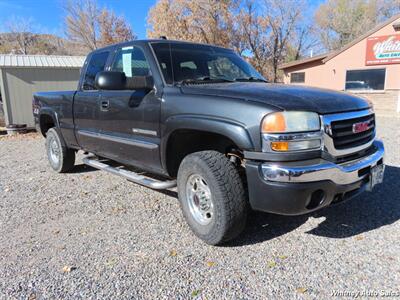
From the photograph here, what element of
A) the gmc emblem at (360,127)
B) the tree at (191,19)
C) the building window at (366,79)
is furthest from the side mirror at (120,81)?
the tree at (191,19)

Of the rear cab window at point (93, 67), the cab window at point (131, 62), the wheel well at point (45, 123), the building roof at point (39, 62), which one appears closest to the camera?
the cab window at point (131, 62)

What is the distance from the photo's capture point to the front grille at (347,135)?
2.79m

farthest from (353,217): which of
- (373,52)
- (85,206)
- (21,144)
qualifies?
(373,52)

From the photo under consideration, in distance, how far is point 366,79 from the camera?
16.8 meters

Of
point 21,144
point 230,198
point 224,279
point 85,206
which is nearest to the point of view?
point 224,279

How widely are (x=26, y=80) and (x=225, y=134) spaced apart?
12.0 metres

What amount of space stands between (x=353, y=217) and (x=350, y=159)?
115 cm

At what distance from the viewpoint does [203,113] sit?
3008 mm

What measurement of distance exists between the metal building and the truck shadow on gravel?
11445 mm

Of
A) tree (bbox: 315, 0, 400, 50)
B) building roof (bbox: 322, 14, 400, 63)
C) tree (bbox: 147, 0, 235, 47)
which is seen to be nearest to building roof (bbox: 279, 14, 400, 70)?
building roof (bbox: 322, 14, 400, 63)

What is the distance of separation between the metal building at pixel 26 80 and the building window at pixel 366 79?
13.2 meters

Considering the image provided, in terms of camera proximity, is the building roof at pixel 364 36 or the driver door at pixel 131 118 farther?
the building roof at pixel 364 36

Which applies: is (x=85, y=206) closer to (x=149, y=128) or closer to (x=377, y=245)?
(x=149, y=128)

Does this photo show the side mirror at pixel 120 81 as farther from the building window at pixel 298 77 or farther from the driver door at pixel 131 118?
the building window at pixel 298 77
